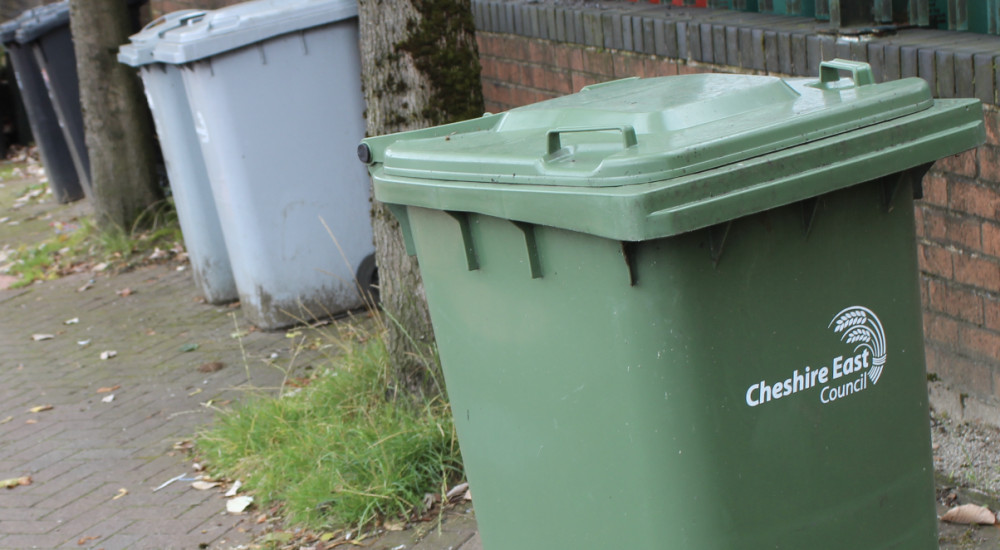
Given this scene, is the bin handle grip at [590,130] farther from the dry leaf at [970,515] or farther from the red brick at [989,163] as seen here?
the dry leaf at [970,515]

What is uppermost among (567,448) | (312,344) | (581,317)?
(581,317)

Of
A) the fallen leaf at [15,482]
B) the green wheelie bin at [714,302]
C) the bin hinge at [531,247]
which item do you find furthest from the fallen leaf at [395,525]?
the fallen leaf at [15,482]

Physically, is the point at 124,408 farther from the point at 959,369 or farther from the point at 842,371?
the point at 842,371

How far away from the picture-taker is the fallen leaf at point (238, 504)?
13.1 ft

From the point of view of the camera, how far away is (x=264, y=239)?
5617mm

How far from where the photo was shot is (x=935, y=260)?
3604 millimetres

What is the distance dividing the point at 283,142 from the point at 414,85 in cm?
163

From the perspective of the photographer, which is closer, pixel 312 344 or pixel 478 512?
pixel 478 512

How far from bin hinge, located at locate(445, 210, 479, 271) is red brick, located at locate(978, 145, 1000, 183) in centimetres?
177

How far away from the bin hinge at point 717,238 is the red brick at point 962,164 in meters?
1.65

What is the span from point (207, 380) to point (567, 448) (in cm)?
340

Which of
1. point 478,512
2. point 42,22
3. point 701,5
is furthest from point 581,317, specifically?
point 42,22

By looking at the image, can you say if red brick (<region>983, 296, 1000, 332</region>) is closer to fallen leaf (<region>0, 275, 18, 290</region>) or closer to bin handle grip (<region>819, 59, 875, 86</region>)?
bin handle grip (<region>819, 59, 875, 86</region>)

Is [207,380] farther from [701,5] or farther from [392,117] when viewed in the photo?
[701,5]
